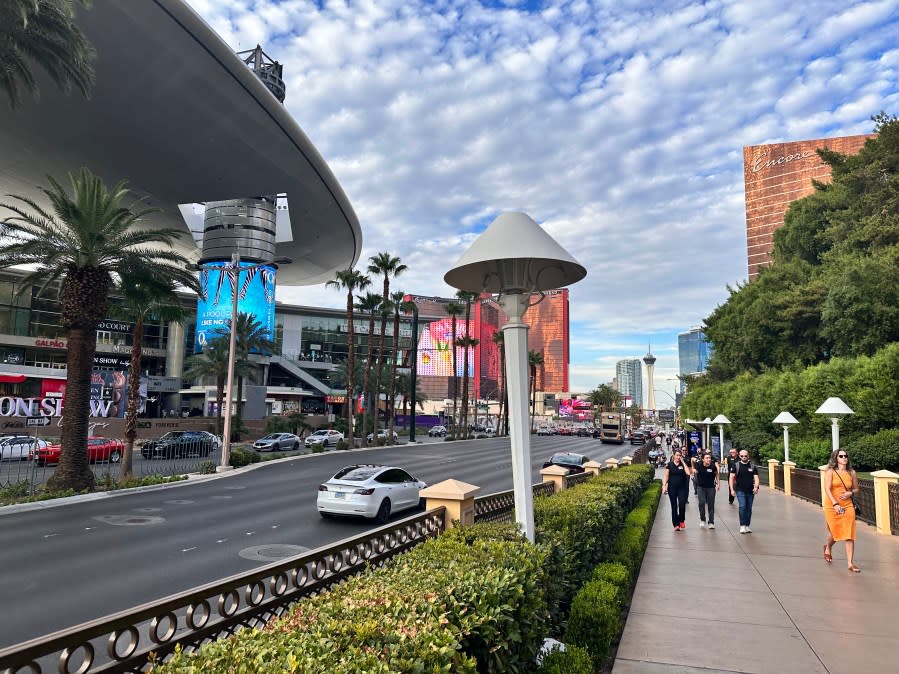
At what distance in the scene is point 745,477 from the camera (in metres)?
11.6

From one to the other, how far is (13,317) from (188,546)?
63.6m

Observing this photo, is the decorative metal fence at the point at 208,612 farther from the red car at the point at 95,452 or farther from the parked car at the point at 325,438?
the parked car at the point at 325,438

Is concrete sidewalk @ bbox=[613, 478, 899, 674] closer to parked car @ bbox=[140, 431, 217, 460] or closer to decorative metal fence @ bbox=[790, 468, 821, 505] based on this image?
decorative metal fence @ bbox=[790, 468, 821, 505]

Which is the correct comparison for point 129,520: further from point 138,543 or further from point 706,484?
point 706,484

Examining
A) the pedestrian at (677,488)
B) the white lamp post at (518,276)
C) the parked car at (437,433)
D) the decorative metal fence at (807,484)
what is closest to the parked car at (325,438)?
the parked car at (437,433)

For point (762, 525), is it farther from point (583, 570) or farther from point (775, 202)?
point (775, 202)

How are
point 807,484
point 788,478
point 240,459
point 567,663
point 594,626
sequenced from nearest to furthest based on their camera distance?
point 567,663 → point 594,626 → point 807,484 → point 788,478 → point 240,459

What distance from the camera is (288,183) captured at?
183 ft

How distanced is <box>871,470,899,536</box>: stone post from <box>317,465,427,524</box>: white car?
10.9 m

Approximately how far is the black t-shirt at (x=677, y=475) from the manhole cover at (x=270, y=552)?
7911mm

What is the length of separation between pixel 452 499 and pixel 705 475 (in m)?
7.96

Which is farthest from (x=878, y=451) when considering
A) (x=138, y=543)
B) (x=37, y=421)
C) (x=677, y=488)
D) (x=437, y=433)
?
(x=37, y=421)

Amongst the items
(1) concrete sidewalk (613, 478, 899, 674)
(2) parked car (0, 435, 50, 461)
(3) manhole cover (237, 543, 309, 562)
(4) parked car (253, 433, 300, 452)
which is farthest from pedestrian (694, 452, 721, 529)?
(4) parked car (253, 433, 300, 452)

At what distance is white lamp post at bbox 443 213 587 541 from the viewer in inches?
217
